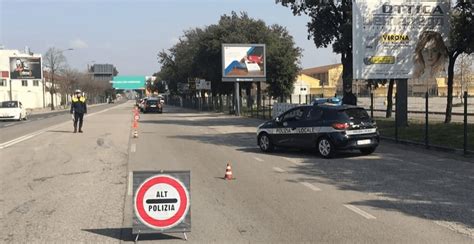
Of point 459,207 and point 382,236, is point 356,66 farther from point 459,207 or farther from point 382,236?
point 382,236

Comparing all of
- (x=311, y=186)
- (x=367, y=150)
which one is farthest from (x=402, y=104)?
(x=311, y=186)

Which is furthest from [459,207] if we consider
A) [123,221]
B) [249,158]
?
[249,158]

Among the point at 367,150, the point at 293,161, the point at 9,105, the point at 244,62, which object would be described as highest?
the point at 244,62

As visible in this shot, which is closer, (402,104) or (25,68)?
(402,104)

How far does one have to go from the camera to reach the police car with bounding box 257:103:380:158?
47.5 feet

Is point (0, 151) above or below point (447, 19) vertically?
below

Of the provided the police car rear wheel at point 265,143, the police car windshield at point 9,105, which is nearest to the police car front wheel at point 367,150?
the police car rear wheel at point 265,143

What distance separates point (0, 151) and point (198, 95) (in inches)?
2209

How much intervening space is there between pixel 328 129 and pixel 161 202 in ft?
29.4

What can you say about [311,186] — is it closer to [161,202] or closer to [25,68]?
[161,202]

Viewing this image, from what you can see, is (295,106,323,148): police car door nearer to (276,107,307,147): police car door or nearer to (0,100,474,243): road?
(276,107,307,147): police car door

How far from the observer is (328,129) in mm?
14648

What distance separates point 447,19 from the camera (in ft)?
74.8

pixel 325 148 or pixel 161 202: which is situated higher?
pixel 161 202
